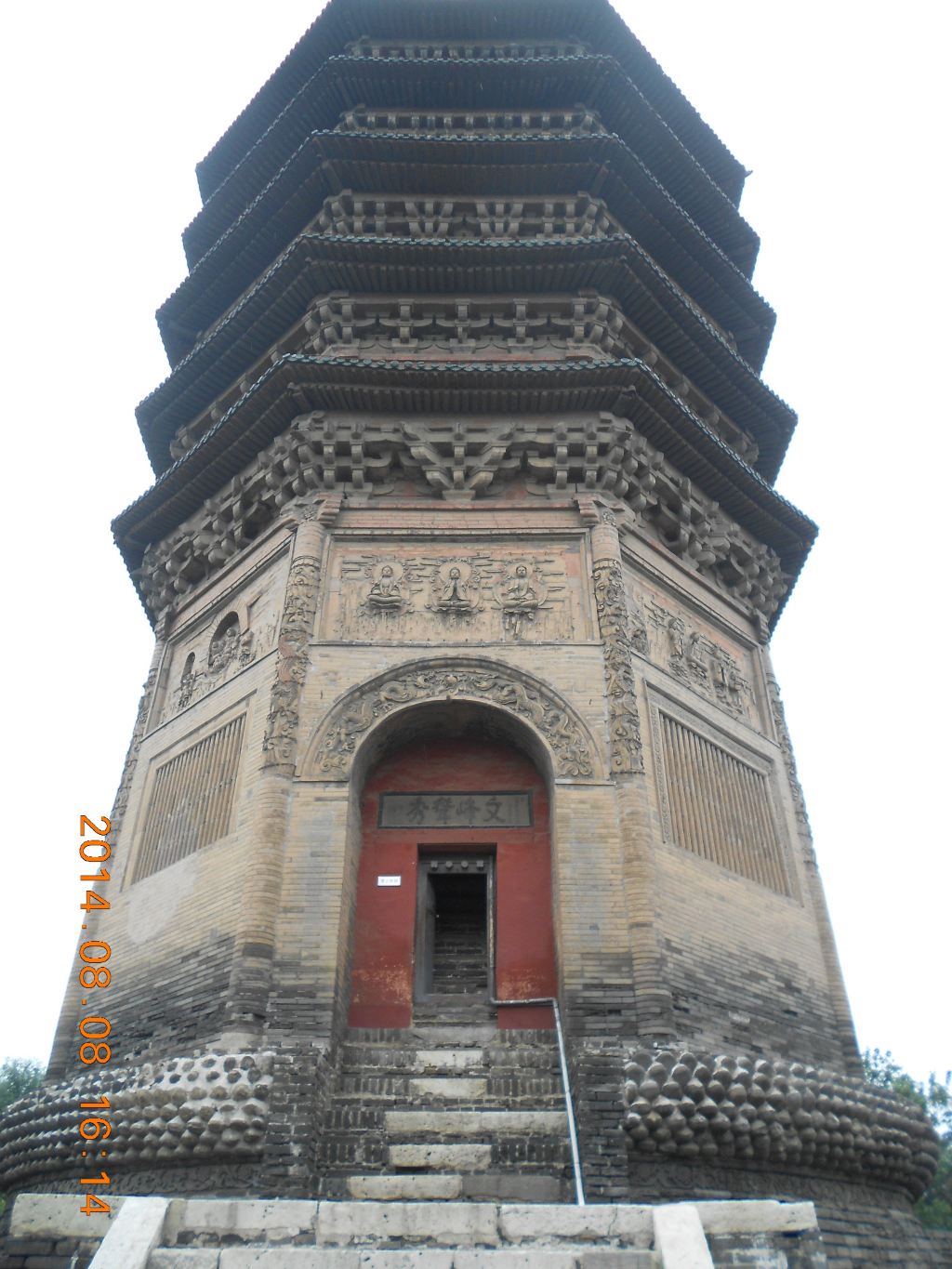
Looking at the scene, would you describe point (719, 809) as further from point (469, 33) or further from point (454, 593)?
point (469, 33)

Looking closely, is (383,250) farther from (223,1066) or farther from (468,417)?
(223,1066)

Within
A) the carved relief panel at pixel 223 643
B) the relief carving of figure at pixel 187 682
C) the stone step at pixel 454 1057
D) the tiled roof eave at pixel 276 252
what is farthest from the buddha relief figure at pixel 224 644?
the tiled roof eave at pixel 276 252

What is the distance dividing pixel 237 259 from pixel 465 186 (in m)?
3.77

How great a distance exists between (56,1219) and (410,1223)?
213cm

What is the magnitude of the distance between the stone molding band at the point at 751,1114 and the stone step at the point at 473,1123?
0.66 metres

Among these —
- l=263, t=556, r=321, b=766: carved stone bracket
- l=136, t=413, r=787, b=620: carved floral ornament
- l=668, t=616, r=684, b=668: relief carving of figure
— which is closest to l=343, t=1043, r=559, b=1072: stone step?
l=263, t=556, r=321, b=766: carved stone bracket

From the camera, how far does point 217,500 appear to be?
1280 cm

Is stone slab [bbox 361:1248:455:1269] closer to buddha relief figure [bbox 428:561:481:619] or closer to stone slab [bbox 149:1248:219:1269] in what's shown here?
stone slab [bbox 149:1248:219:1269]

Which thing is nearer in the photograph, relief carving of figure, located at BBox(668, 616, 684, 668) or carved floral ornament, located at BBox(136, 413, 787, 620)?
relief carving of figure, located at BBox(668, 616, 684, 668)

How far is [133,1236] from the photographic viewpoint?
478 centimetres

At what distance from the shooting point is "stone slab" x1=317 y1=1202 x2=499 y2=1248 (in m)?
4.96

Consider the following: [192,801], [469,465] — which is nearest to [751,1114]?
[192,801]

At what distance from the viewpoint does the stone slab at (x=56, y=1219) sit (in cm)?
551

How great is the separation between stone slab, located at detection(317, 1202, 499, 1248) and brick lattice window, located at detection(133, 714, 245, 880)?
4.82m
